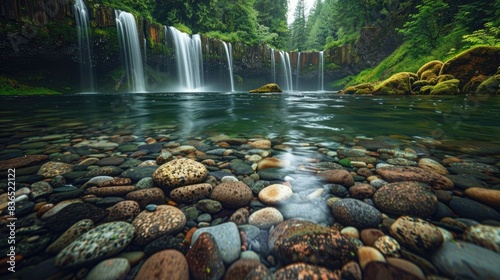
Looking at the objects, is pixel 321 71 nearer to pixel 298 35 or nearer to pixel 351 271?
pixel 298 35

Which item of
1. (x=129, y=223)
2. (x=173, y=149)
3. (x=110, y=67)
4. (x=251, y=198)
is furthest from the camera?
(x=110, y=67)

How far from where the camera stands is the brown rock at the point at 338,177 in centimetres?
182

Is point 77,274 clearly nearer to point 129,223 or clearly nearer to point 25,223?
point 129,223

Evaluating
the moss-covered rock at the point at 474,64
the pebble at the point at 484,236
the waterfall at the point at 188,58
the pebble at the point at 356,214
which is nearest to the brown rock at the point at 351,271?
the pebble at the point at 356,214

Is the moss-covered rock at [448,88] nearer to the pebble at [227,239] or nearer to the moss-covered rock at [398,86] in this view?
the moss-covered rock at [398,86]

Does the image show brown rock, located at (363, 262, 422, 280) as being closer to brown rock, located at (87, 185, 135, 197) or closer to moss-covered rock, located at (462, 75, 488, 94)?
brown rock, located at (87, 185, 135, 197)

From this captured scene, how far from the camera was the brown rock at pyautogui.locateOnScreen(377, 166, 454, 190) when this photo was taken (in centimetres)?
172

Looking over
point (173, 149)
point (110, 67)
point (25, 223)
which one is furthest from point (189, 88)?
point (25, 223)

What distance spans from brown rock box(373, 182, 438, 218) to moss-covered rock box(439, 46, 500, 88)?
50.8 ft

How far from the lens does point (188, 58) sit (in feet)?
70.6

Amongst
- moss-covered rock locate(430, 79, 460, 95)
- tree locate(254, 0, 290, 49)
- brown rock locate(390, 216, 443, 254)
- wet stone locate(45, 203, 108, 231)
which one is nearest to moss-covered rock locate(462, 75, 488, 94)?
moss-covered rock locate(430, 79, 460, 95)

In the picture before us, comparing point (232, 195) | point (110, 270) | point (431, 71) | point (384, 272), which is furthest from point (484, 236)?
point (431, 71)

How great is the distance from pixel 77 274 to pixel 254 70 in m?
29.5

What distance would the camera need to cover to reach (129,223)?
Result: 132cm
